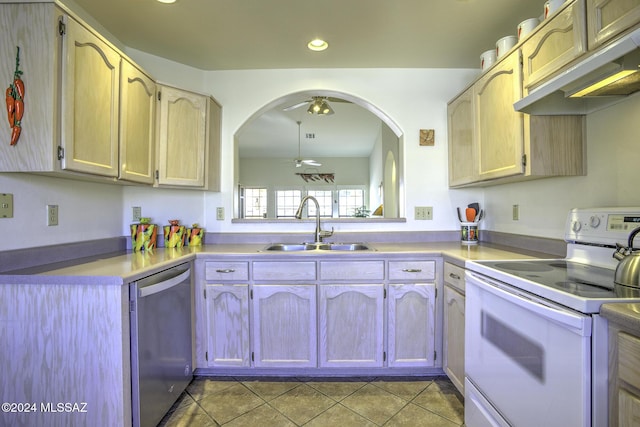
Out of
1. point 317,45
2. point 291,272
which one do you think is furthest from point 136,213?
point 317,45

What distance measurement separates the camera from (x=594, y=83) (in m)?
1.19

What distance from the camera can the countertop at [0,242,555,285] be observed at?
1.33 m

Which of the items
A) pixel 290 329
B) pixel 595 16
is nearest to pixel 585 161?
pixel 595 16

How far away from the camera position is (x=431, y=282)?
6.82ft

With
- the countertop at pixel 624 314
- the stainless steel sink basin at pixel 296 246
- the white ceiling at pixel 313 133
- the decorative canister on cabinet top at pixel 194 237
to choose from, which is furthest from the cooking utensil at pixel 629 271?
the white ceiling at pixel 313 133

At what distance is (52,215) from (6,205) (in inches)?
9.6

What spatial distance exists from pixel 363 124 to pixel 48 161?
503 centimetres

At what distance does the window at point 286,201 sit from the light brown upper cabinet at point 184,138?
640cm

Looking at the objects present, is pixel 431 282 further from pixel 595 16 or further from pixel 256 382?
pixel 595 16

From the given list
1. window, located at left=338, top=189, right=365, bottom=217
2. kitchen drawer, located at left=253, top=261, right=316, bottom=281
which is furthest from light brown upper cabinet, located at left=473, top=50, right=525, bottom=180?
window, located at left=338, top=189, right=365, bottom=217

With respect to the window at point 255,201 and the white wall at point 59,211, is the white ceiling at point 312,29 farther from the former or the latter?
the window at point 255,201

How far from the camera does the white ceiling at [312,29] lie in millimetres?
1876

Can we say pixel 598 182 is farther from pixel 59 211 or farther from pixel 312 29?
pixel 59 211

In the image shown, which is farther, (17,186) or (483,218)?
(483,218)
